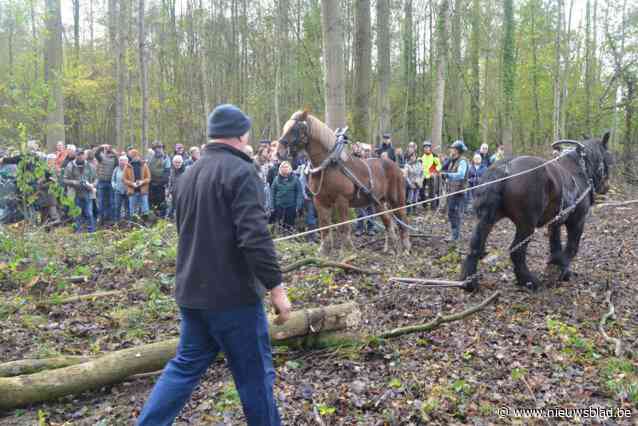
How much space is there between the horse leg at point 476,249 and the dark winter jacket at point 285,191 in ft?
19.5

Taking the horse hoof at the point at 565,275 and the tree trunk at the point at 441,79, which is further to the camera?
the tree trunk at the point at 441,79

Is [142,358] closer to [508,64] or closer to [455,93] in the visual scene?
[508,64]

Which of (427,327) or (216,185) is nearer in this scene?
(216,185)

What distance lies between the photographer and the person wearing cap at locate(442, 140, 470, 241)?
35.3 feet

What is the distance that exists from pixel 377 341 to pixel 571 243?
4335 millimetres

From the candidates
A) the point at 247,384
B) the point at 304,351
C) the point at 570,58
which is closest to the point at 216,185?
the point at 247,384

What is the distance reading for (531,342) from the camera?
16.7 ft

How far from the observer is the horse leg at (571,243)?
732 centimetres

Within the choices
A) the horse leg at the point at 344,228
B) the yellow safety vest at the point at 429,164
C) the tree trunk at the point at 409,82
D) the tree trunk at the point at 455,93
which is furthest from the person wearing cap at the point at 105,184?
the tree trunk at the point at 455,93

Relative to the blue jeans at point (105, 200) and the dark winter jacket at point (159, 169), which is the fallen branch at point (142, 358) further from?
the dark winter jacket at point (159, 169)

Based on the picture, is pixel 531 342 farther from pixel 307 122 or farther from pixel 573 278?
pixel 307 122

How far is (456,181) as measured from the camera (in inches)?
462

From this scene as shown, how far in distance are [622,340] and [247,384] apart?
429cm

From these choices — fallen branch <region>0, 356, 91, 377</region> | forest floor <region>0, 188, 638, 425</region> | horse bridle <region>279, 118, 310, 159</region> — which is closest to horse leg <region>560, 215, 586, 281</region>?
forest floor <region>0, 188, 638, 425</region>
